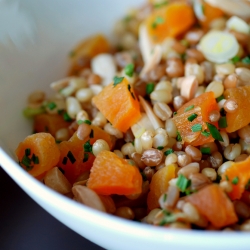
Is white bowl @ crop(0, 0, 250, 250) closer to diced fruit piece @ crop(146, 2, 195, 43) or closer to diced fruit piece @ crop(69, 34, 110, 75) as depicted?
diced fruit piece @ crop(69, 34, 110, 75)

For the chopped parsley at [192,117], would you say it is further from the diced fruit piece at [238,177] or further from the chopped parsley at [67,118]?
the chopped parsley at [67,118]

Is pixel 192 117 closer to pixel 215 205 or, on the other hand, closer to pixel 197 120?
pixel 197 120

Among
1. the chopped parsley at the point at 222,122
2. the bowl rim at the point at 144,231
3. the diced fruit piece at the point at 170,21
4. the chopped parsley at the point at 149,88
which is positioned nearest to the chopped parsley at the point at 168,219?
the bowl rim at the point at 144,231

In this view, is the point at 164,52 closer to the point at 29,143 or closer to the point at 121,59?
the point at 121,59

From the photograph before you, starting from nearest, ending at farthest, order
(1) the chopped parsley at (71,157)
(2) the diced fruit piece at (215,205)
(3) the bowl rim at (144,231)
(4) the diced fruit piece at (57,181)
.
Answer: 1. (3) the bowl rim at (144,231)
2. (2) the diced fruit piece at (215,205)
3. (4) the diced fruit piece at (57,181)
4. (1) the chopped parsley at (71,157)

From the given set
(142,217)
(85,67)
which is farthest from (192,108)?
(85,67)

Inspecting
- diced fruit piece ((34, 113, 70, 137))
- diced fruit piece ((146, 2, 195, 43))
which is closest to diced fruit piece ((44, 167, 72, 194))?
diced fruit piece ((34, 113, 70, 137))

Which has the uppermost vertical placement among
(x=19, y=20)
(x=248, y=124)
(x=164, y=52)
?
(x=19, y=20)

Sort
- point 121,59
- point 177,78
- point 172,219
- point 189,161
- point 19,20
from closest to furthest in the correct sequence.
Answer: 1. point 172,219
2. point 189,161
3. point 177,78
4. point 19,20
5. point 121,59
